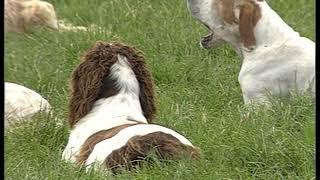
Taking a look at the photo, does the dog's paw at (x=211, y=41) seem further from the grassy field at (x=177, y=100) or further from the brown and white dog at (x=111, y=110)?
the brown and white dog at (x=111, y=110)

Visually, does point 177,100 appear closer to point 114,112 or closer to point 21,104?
point 21,104

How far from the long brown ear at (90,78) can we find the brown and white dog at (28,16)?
3.54 metres

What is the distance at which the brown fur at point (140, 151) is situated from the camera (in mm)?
5609

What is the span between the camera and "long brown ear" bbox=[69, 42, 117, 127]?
6.36 meters

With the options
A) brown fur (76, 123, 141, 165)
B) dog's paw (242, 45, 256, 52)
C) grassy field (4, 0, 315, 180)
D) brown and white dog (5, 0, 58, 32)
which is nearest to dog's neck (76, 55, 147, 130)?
brown fur (76, 123, 141, 165)

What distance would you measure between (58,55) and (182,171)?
3725 millimetres

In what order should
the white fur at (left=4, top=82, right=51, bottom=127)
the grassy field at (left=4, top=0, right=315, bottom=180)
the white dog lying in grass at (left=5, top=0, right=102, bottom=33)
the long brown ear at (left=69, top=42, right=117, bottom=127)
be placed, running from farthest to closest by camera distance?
the white dog lying in grass at (left=5, top=0, right=102, bottom=33), the white fur at (left=4, top=82, right=51, bottom=127), the long brown ear at (left=69, top=42, right=117, bottom=127), the grassy field at (left=4, top=0, right=315, bottom=180)

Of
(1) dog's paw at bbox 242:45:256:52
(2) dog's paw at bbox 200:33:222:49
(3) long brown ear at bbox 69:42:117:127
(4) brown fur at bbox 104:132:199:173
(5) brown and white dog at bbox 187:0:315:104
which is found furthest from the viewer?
(2) dog's paw at bbox 200:33:222:49

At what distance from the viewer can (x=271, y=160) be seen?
19.4 ft

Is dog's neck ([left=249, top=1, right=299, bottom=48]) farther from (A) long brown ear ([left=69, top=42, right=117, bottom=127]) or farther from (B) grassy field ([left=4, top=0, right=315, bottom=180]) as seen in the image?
(A) long brown ear ([left=69, top=42, right=117, bottom=127])

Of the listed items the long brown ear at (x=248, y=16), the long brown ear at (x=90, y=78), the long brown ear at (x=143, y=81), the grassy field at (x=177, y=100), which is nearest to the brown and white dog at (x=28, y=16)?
the grassy field at (x=177, y=100)

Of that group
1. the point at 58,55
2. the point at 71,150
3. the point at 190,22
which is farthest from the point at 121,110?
the point at 190,22

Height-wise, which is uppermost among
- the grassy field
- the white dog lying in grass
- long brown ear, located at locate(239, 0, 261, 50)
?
long brown ear, located at locate(239, 0, 261, 50)

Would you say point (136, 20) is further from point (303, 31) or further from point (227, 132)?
point (227, 132)
